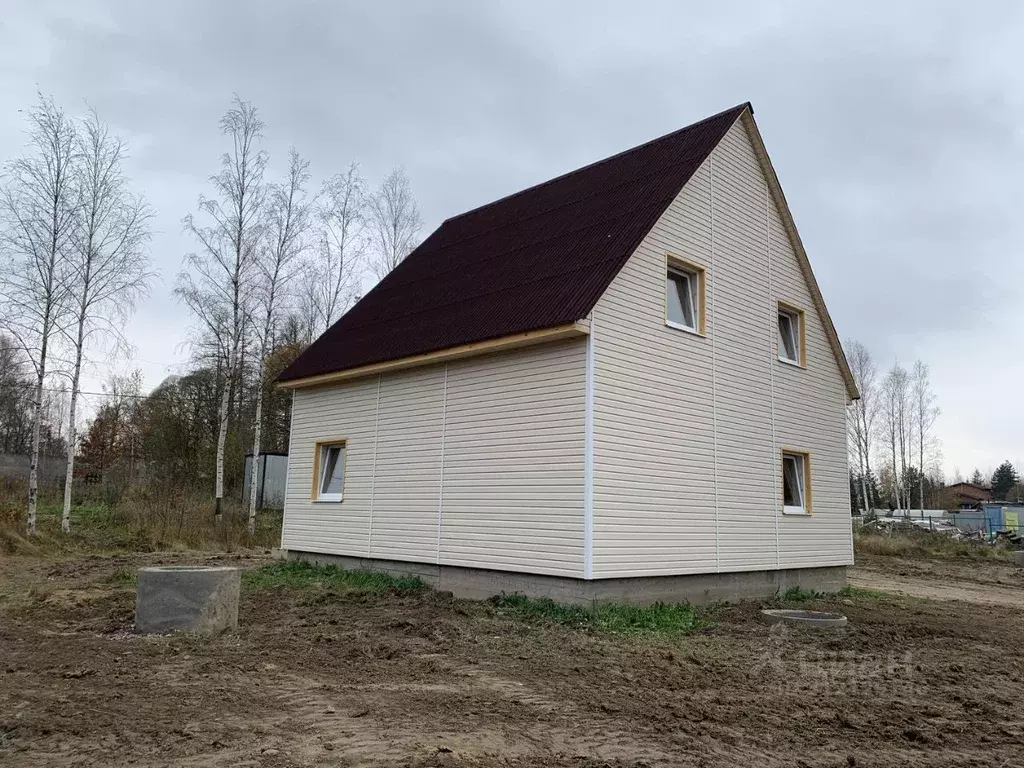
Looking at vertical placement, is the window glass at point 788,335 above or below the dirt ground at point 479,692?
above

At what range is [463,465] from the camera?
37.4 feet

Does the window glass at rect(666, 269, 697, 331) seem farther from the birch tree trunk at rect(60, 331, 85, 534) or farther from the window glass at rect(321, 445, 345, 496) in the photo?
the birch tree trunk at rect(60, 331, 85, 534)

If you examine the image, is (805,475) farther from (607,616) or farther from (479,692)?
(479,692)

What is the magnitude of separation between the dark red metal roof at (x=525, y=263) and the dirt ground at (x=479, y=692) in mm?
4167

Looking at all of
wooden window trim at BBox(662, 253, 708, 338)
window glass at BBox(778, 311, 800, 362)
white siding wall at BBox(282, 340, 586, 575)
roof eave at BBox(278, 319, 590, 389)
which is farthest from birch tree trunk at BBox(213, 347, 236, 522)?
window glass at BBox(778, 311, 800, 362)

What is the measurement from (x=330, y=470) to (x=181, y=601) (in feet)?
20.4

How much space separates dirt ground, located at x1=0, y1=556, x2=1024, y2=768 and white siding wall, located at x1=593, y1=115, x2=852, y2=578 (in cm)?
160

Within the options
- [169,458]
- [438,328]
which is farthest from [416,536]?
[169,458]

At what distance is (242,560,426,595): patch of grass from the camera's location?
11.7 m

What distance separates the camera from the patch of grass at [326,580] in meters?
11.7

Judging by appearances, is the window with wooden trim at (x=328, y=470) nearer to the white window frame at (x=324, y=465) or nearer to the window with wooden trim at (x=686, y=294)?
the white window frame at (x=324, y=465)

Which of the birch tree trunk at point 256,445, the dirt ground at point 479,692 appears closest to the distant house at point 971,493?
the birch tree trunk at point 256,445

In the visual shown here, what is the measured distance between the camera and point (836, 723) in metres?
5.60

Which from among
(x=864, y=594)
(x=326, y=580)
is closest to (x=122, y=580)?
(x=326, y=580)
